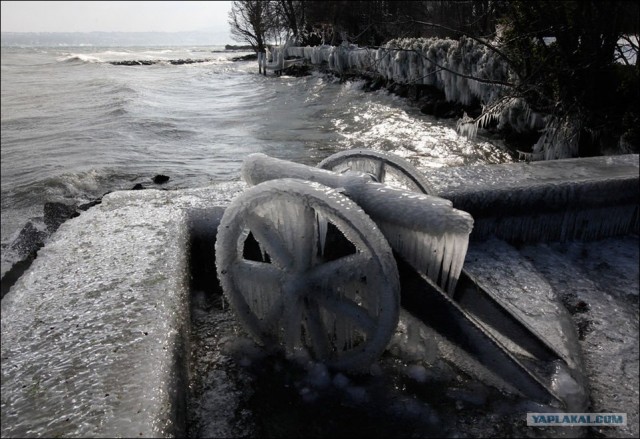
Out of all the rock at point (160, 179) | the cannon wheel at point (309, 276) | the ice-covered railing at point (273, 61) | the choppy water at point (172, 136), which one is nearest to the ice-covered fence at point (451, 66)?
the choppy water at point (172, 136)

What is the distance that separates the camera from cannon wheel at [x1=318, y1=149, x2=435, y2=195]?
367cm

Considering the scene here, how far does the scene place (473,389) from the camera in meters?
2.72

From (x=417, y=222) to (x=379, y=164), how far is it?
120cm

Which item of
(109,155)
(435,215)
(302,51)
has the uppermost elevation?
(302,51)

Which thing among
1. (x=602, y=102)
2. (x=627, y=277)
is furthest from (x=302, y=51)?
(x=627, y=277)

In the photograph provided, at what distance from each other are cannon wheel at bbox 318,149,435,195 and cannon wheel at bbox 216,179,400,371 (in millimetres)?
964

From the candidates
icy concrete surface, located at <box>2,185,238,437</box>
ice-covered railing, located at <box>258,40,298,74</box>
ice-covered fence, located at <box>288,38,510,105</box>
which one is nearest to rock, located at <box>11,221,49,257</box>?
icy concrete surface, located at <box>2,185,238,437</box>

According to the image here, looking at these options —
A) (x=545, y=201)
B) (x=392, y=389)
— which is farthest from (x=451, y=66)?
(x=392, y=389)

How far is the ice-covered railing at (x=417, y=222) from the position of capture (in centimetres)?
268

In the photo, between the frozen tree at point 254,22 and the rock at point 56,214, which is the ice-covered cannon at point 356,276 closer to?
the rock at point 56,214

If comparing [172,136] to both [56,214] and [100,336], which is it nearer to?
[56,214]

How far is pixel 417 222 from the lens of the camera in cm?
272

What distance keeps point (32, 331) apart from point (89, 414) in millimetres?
732

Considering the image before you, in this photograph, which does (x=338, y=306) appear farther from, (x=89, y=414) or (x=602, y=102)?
(x=602, y=102)
